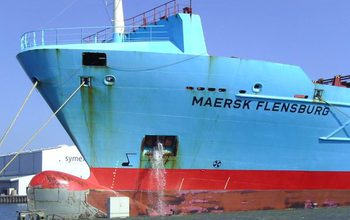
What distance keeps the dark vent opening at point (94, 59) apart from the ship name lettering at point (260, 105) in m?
3.04

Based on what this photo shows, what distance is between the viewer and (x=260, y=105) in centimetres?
1622

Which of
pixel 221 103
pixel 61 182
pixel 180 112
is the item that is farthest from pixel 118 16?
pixel 61 182

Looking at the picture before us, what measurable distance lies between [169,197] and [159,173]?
33.3 inches

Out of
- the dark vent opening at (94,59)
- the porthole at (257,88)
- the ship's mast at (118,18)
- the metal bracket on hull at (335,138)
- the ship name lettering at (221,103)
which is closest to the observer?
the dark vent opening at (94,59)

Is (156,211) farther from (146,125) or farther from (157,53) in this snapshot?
(157,53)

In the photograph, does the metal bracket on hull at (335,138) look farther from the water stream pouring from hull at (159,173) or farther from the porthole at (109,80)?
the porthole at (109,80)

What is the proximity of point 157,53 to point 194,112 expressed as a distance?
220 cm

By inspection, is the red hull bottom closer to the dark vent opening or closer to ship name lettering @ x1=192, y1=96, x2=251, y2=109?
ship name lettering @ x1=192, y1=96, x2=251, y2=109

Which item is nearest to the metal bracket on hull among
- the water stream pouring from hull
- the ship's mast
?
the water stream pouring from hull

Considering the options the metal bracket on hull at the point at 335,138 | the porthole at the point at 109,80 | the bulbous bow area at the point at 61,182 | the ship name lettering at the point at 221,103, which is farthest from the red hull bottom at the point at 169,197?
the porthole at the point at 109,80

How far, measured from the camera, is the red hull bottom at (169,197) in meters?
15.5

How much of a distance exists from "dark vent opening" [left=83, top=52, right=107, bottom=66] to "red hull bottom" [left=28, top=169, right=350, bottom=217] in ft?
11.3

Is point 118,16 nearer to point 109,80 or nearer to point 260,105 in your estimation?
point 109,80

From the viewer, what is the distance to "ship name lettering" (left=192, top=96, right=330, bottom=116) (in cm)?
1573
